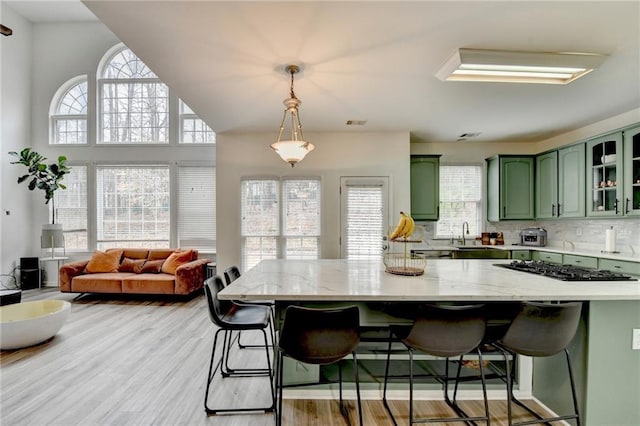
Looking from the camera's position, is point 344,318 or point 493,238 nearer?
point 344,318

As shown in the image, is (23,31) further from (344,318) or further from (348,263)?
(344,318)

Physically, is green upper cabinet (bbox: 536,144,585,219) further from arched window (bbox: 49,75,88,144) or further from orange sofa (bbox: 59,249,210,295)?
arched window (bbox: 49,75,88,144)

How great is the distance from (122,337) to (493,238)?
5641 mm

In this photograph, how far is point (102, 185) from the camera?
243 inches

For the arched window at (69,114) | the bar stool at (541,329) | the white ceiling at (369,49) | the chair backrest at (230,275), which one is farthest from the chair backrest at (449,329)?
the arched window at (69,114)

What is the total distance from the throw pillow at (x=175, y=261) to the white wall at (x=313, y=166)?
87 centimetres

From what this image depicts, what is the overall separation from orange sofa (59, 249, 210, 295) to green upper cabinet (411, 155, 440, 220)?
3.83m

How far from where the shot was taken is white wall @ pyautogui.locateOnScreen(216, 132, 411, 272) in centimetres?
489

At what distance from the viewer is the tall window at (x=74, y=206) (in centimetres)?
618

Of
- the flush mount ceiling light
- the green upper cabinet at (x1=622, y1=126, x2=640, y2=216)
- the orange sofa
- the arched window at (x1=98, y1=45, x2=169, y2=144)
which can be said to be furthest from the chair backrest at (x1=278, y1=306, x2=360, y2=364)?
the arched window at (x1=98, y1=45, x2=169, y2=144)

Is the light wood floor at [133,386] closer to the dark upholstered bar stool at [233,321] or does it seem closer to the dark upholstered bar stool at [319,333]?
the dark upholstered bar stool at [233,321]

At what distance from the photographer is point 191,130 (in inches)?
247

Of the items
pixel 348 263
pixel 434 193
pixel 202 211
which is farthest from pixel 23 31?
pixel 434 193

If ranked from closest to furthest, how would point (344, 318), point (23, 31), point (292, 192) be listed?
point (344, 318), point (292, 192), point (23, 31)
